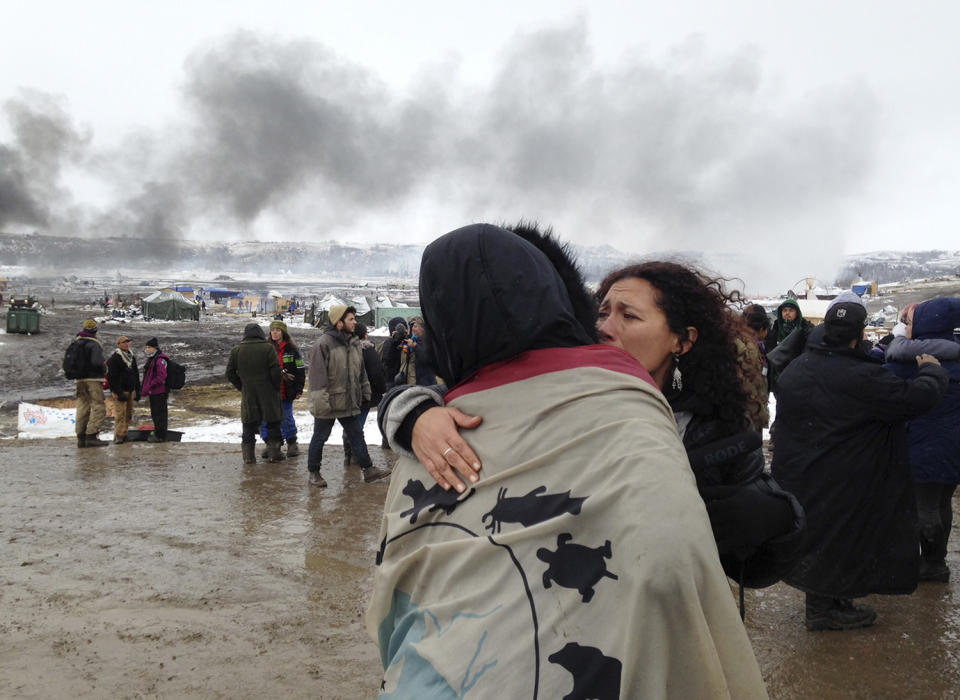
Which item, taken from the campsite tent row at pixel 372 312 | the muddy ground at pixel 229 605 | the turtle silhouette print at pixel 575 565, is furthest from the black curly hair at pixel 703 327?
the campsite tent row at pixel 372 312

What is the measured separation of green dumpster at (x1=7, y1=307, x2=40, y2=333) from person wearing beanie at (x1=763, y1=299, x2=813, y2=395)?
117 ft

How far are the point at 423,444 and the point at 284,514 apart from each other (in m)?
5.06

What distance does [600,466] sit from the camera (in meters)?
0.99

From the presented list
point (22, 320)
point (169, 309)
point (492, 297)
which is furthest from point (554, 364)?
point (169, 309)

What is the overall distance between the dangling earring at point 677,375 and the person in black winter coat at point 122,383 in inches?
351

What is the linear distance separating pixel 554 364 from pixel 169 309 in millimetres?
54868

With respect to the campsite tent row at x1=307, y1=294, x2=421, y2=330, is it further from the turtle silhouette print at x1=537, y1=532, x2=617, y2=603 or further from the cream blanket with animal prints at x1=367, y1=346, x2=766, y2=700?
the turtle silhouette print at x1=537, y1=532, x2=617, y2=603

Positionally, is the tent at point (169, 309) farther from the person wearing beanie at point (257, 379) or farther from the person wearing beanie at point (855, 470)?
the person wearing beanie at point (855, 470)

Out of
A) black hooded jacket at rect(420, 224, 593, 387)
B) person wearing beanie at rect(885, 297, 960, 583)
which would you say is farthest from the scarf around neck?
black hooded jacket at rect(420, 224, 593, 387)

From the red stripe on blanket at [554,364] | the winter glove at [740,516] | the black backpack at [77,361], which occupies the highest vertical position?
the red stripe on blanket at [554,364]

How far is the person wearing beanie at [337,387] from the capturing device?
21.7ft

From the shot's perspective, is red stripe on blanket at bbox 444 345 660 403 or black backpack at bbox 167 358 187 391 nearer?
red stripe on blanket at bbox 444 345 660 403

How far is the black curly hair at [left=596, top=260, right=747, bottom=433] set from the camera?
1.65 metres

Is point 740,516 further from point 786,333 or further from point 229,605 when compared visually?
point 786,333
